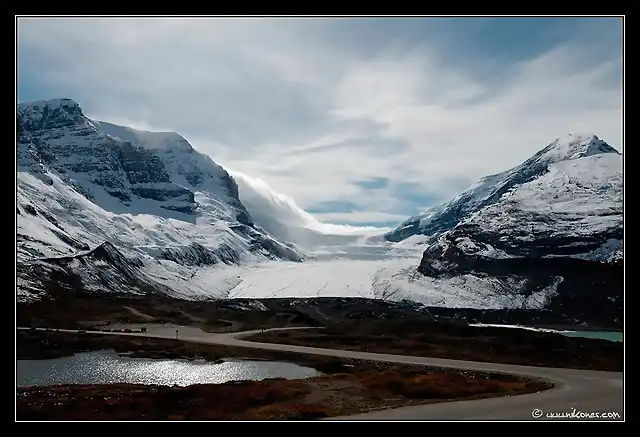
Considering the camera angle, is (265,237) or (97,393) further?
(265,237)

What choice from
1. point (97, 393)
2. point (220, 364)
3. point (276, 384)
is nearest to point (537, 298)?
point (220, 364)

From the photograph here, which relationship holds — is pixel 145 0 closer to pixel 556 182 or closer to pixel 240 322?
pixel 240 322

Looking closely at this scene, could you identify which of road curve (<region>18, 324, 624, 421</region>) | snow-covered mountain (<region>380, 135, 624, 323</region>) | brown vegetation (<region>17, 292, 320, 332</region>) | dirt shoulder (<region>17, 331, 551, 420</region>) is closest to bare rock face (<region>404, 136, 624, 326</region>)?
snow-covered mountain (<region>380, 135, 624, 323</region>)

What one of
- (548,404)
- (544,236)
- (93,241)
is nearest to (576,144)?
(544,236)

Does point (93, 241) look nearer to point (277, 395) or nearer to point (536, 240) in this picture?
point (536, 240)

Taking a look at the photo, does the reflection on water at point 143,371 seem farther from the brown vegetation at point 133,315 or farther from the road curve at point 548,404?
A: the brown vegetation at point 133,315

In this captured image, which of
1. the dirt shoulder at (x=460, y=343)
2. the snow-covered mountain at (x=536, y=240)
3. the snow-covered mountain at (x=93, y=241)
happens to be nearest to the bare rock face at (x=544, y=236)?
the snow-covered mountain at (x=536, y=240)

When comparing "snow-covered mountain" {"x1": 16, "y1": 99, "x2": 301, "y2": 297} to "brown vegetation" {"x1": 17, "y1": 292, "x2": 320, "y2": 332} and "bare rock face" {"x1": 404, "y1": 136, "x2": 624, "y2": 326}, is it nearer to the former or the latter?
"brown vegetation" {"x1": 17, "y1": 292, "x2": 320, "y2": 332}
